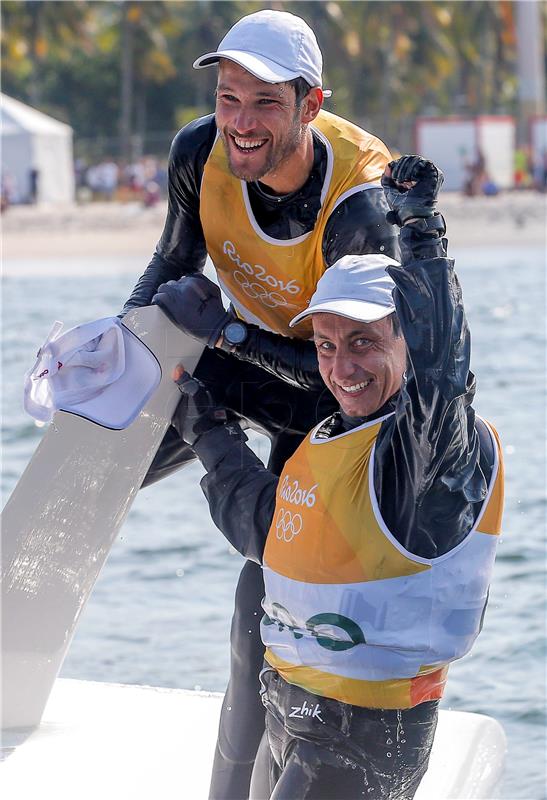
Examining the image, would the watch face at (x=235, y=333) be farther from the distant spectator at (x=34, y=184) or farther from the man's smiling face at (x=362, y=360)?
the distant spectator at (x=34, y=184)

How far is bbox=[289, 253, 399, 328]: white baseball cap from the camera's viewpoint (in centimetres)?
235

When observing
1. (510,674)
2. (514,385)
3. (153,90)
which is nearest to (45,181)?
(153,90)

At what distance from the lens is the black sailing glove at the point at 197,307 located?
2971 mm

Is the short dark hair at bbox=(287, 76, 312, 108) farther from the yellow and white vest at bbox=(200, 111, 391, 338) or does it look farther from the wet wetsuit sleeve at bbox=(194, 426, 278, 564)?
the wet wetsuit sleeve at bbox=(194, 426, 278, 564)

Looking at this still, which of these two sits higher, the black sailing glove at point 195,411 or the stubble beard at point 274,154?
the stubble beard at point 274,154

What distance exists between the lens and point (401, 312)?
2240 mm

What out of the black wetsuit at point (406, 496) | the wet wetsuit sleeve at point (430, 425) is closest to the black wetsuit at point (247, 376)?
the black wetsuit at point (406, 496)

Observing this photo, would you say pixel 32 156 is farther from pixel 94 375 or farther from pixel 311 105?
pixel 311 105

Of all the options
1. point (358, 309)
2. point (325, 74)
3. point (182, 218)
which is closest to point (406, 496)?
point (358, 309)

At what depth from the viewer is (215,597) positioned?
283 inches

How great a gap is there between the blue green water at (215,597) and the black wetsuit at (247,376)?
0.93 ft

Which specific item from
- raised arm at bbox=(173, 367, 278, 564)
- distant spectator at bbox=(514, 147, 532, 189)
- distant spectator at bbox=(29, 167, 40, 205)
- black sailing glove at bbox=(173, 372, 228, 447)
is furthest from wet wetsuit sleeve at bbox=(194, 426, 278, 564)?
distant spectator at bbox=(514, 147, 532, 189)

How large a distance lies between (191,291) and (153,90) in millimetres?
43840

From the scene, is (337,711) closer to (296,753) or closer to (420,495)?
(296,753)
